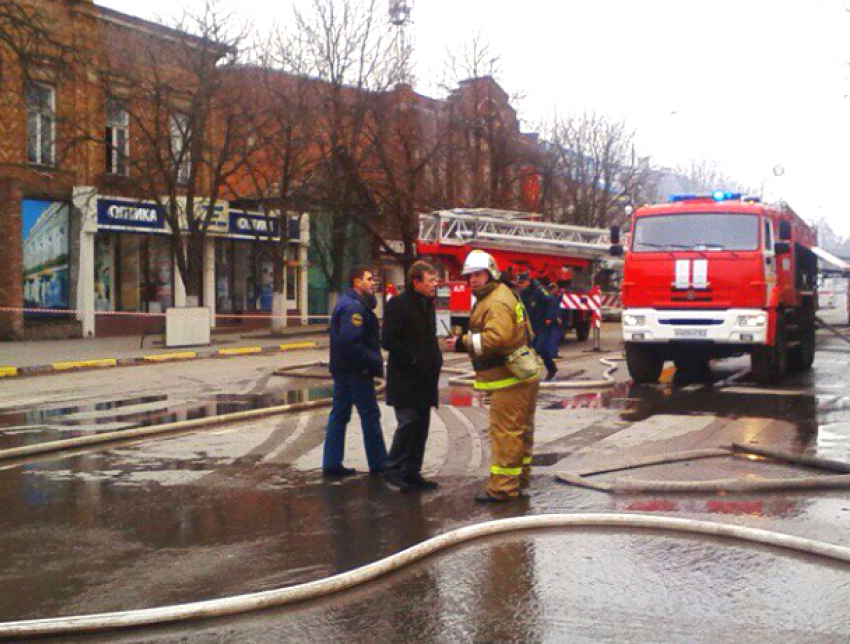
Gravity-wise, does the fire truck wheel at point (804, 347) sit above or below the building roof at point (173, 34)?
below

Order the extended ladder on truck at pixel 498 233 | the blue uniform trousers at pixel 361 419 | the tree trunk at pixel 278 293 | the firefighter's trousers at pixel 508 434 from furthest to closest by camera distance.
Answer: the tree trunk at pixel 278 293, the extended ladder on truck at pixel 498 233, the blue uniform trousers at pixel 361 419, the firefighter's trousers at pixel 508 434

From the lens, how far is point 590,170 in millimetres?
48875

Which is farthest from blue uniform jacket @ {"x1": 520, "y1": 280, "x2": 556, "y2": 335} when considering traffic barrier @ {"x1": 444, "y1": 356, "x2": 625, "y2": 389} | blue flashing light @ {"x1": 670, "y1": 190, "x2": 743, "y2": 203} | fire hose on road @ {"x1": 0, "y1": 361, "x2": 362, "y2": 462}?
fire hose on road @ {"x1": 0, "y1": 361, "x2": 362, "y2": 462}

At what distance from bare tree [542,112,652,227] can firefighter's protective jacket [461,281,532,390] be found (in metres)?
37.5

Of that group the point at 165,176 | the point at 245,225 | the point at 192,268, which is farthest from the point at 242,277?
the point at 165,176

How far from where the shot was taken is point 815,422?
11180 millimetres

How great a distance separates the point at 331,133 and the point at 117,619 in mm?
27044

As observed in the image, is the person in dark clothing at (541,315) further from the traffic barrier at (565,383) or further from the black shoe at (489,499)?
the black shoe at (489,499)

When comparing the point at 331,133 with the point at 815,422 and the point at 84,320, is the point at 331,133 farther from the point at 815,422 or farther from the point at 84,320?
the point at 815,422

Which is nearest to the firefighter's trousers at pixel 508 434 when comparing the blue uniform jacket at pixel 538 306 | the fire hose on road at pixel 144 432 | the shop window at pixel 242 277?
the fire hose on road at pixel 144 432

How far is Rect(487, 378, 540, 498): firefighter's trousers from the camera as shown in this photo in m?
7.15

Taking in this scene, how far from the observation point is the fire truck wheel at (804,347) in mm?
17656

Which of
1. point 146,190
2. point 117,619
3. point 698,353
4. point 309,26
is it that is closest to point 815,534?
point 117,619

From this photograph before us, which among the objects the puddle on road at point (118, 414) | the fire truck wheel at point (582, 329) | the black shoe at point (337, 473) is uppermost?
the fire truck wheel at point (582, 329)
